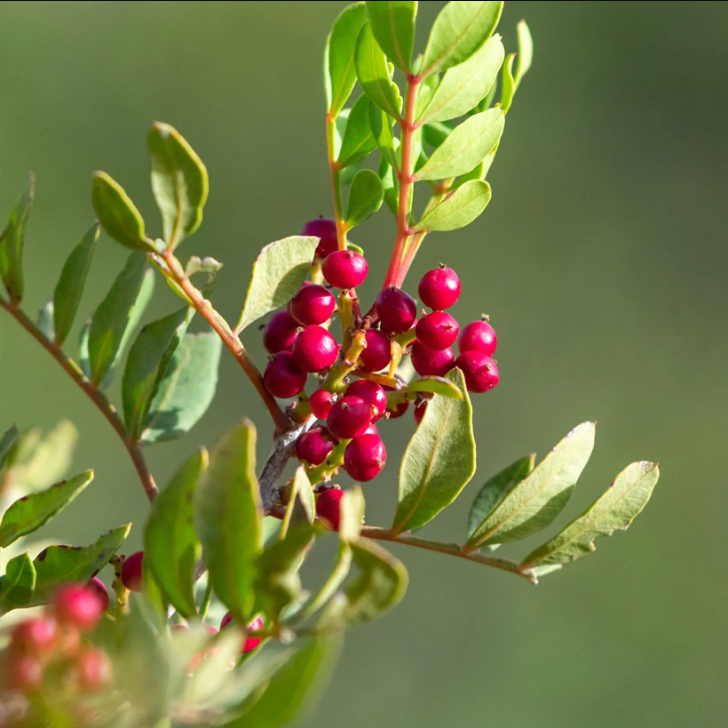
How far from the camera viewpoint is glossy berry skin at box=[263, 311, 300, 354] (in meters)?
0.78

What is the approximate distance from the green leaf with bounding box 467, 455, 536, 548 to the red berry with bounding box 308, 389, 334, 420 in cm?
19

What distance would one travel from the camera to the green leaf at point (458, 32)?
601 millimetres

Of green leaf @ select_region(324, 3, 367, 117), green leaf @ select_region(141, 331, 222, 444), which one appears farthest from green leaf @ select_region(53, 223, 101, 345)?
green leaf @ select_region(324, 3, 367, 117)

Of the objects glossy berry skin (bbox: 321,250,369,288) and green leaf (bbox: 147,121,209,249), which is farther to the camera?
glossy berry skin (bbox: 321,250,369,288)

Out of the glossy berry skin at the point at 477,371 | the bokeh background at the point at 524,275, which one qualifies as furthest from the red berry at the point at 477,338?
the bokeh background at the point at 524,275

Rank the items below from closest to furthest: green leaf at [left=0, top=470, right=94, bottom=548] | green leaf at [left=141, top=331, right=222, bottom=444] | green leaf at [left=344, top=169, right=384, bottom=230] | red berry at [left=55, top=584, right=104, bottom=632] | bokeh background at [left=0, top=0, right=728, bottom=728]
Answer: red berry at [left=55, top=584, right=104, bottom=632] < green leaf at [left=0, top=470, right=94, bottom=548] < green leaf at [left=344, top=169, right=384, bottom=230] < green leaf at [left=141, top=331, right=222, bottom=444] < bokeh background at [left=0, top=0, right=728, bottom=728]

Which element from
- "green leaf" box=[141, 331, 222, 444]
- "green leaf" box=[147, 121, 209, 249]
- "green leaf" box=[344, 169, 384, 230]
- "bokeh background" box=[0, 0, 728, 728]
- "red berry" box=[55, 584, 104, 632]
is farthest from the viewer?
"bokeh background" box=[0, 0, 728, 728]

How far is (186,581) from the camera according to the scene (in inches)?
20.6

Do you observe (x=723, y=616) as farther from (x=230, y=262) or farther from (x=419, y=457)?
(x=419, y=457)

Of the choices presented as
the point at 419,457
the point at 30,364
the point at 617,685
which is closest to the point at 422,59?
the point at 419,457

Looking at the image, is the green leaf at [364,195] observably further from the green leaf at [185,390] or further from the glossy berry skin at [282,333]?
the green leaf at [185,390]

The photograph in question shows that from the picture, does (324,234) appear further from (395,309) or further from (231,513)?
(231,513)

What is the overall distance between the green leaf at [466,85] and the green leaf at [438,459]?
20 cm

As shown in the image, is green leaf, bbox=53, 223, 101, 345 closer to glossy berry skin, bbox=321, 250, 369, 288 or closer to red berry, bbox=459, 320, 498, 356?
glossy berry skin, bbox=321, 250, 369, 288
